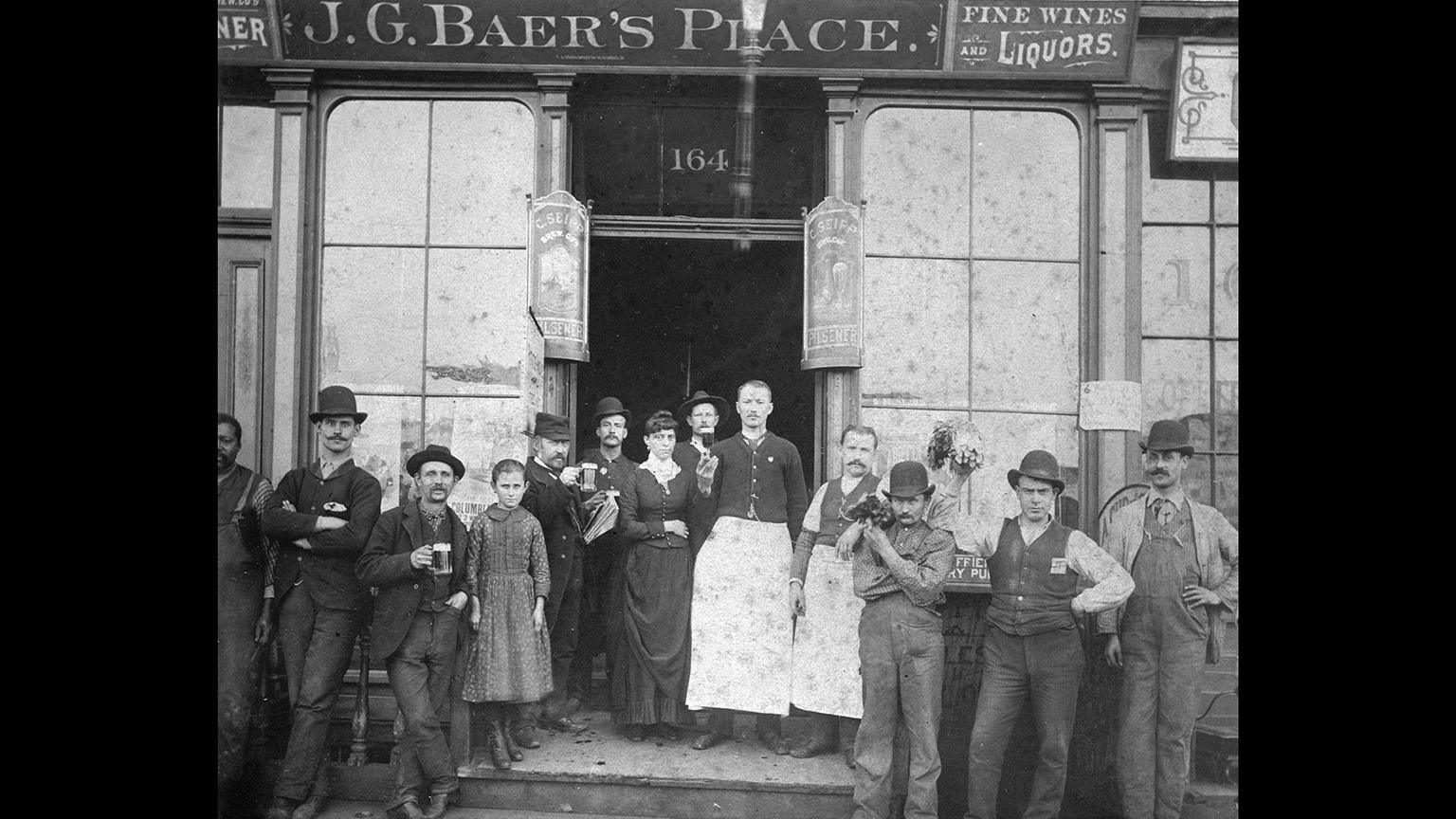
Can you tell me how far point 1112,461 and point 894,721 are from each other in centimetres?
204

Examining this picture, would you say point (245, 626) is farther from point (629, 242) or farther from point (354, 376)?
point (629, 242)

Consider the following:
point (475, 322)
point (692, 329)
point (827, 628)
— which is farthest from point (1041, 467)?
point (475, 322)

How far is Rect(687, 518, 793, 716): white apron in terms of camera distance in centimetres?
541

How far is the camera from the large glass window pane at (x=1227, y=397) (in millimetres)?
5730

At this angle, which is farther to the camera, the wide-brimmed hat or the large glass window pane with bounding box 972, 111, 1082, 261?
the large glass window pane with bounding box 972, 111, 1082, 261

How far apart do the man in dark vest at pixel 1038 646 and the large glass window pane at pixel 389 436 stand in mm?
3432

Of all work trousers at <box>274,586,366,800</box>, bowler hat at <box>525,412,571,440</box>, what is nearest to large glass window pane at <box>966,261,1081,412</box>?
bowler hat at <box>525,412,571,440</box>

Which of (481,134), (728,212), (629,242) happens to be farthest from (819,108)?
(481,134)

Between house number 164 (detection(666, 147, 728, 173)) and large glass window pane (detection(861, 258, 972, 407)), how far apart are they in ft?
3.75

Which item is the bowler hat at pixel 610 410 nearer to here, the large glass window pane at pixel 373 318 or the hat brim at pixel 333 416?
the large glass window pane at pixel 373 318

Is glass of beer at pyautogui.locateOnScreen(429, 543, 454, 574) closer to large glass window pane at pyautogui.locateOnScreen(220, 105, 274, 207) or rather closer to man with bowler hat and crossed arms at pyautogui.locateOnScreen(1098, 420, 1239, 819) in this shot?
large glass window pane at pyautogui.locateOnScreen(220, 105, 274, 207)

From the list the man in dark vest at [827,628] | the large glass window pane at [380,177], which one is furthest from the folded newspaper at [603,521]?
the large glass window pane at [380,177]

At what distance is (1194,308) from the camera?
577cm

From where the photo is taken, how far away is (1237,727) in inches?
207
